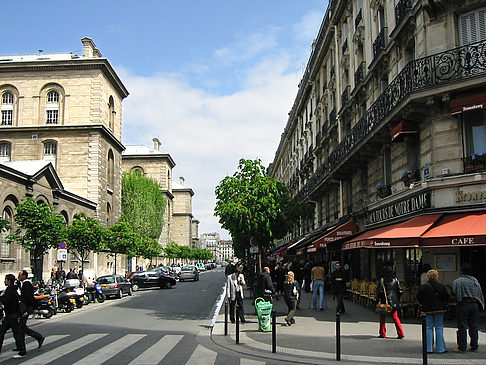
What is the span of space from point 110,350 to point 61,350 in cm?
109

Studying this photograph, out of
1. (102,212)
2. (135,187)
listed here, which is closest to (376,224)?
(102,212)

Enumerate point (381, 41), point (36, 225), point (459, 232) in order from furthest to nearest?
point (36, 225) → point (381, 41) → point (459, 232)

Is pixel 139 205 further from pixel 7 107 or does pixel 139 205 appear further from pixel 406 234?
pixel 406 234

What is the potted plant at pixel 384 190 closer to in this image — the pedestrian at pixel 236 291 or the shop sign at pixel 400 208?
the shop sign at pixel 400 208

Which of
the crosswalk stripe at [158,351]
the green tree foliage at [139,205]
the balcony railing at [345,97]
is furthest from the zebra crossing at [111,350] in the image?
the green tree foliage at [139,205]

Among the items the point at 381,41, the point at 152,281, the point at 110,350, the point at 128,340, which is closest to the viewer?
the point at 110,350

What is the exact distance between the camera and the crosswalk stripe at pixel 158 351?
946 cm

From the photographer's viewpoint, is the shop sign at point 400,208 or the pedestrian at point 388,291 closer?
the pedestrian at point 388,291

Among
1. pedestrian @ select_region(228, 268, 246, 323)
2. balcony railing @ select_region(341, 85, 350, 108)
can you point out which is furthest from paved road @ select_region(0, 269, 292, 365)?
balcony railing @ select_region(341, 85, 350, 108)

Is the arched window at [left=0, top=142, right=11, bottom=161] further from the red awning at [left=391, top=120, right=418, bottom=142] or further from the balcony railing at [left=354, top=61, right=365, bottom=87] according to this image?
the red awning at [left=391, top=120, right=418, bottom=142]

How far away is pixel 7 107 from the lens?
51.0 m

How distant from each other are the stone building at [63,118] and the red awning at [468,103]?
40.0 meters

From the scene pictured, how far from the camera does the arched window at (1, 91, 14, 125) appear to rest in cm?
5090

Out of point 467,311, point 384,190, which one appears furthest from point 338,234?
point 467,311
